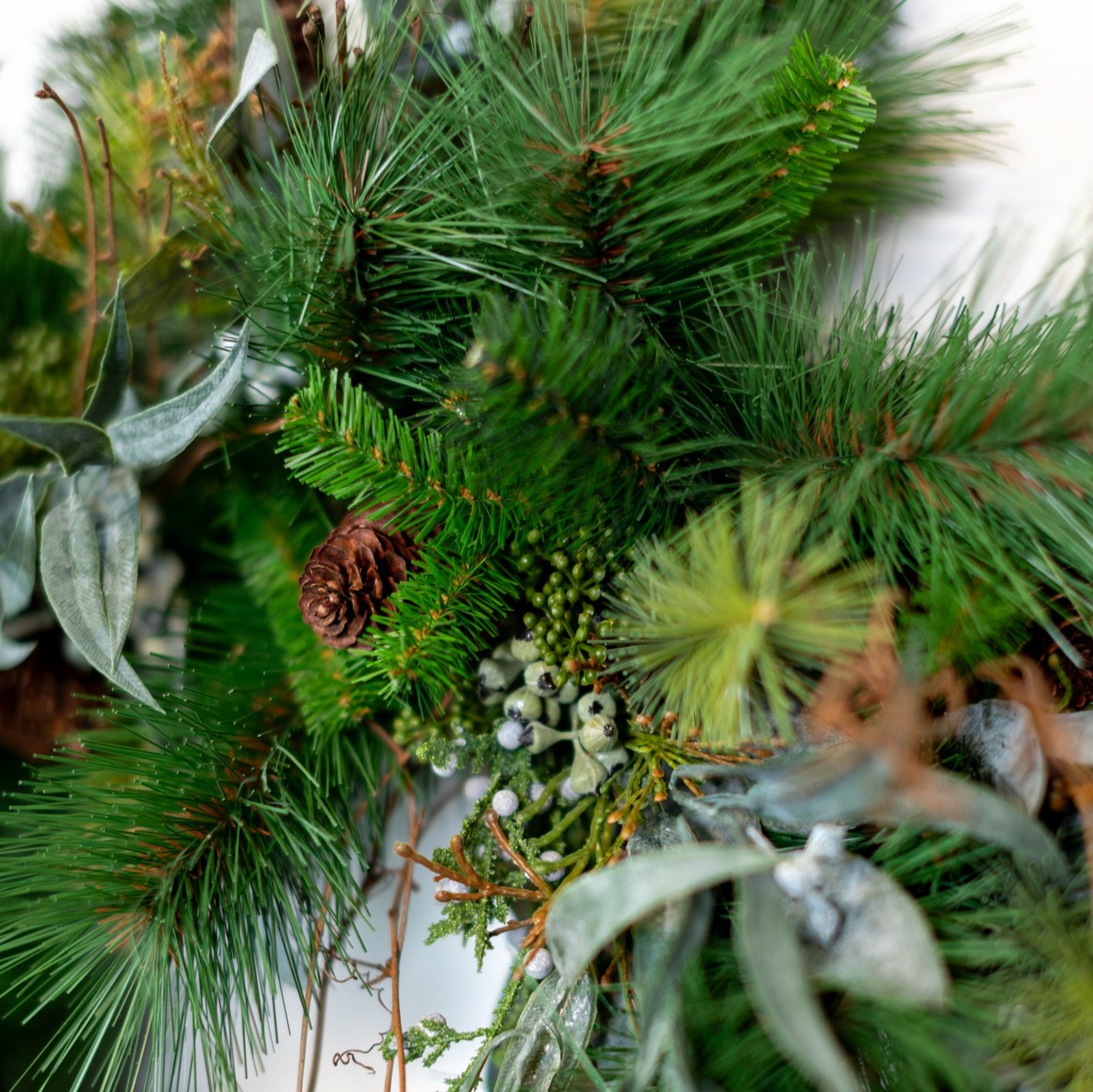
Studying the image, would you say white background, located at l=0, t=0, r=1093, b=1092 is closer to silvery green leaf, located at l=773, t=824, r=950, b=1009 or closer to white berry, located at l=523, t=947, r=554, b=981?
white berry, located at l=523, t=947, r=554, b=981

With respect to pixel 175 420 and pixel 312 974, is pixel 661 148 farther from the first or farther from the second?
pixel 312 974

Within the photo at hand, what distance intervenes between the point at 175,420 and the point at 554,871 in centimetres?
27

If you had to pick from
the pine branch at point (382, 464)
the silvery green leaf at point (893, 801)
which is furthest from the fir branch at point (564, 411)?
the silvery green leaf at point (893, 801)

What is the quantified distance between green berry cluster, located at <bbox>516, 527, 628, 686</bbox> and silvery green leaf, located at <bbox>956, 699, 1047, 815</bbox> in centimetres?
15

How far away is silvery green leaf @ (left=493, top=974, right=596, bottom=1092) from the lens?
14.2 inches

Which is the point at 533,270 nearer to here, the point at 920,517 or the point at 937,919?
the point at 920,517

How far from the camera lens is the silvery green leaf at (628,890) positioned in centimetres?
28

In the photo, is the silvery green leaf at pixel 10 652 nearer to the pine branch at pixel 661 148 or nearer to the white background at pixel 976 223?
the white background at pixel 976 223

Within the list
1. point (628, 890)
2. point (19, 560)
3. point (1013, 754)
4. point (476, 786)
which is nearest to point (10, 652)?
point (19, 560)

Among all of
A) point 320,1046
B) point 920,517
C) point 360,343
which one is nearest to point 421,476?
point 360,343

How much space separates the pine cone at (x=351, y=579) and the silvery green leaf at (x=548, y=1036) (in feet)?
0.58

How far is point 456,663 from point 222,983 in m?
0.19

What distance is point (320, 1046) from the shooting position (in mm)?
500

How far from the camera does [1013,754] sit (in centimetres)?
33
